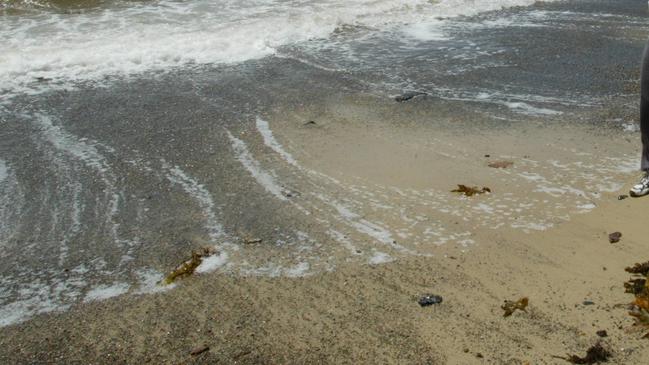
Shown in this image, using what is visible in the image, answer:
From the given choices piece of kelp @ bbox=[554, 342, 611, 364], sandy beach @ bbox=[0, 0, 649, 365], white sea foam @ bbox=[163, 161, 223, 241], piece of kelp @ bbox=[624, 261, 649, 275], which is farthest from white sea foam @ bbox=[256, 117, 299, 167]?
piece of kelp @ bbox=[554, 342, 611, 364]

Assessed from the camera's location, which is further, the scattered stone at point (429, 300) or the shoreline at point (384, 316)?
the scattered stone at point (429, 300)

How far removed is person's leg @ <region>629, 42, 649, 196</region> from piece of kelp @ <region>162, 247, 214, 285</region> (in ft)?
10.2

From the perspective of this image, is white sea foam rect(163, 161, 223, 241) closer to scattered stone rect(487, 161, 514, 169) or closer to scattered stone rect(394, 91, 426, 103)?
scattered stone rect(487, 161, 514, 169)

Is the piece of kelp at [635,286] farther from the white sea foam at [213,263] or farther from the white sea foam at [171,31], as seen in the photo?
the white sea foam at [171,31]

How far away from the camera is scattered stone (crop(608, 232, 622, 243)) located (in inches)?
156

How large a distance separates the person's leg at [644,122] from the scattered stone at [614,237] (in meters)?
0.62

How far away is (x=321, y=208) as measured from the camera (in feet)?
15.6

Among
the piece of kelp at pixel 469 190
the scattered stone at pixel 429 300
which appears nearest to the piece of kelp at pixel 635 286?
the scattered stone at pixel 429 300

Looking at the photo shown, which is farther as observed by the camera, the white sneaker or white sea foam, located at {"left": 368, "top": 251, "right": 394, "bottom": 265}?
the white sneaker

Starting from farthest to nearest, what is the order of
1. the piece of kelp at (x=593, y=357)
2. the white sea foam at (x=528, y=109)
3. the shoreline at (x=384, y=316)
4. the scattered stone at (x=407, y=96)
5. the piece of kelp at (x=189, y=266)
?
the scattered stone at (x=407, y=96) → the white sea foam at (x=528, y=109) → the piece of kelp at (x=189, y=266) → the shoreline at (x=384, y=316) → the piece of kelp at (x=593, y=357)

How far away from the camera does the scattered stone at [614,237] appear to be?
397 centimetres

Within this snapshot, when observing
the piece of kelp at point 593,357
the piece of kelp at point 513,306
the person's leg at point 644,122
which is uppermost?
the person's leg at point 644,122

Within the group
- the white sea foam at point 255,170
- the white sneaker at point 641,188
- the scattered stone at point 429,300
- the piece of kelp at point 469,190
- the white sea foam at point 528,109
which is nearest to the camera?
the scattered stone at point 429,300

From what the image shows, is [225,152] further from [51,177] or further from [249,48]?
[249,48]
